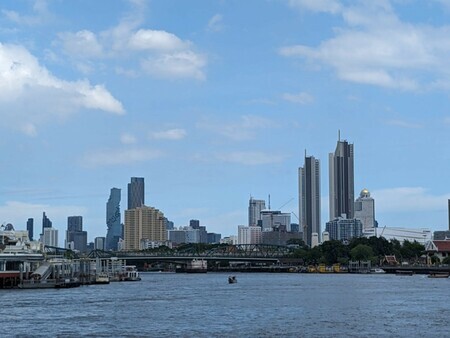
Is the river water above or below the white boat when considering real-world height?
below

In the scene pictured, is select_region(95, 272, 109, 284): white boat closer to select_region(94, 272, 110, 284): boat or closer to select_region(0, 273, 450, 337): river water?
select_region(94, 272, 110, 284): boat

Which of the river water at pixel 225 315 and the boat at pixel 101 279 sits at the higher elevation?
the boat at pixel 101 279

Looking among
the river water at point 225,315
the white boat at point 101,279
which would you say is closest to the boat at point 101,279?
the white boat at point 101,279

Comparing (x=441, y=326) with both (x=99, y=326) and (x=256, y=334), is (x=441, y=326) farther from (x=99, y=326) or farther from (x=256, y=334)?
(x=99, y=326)

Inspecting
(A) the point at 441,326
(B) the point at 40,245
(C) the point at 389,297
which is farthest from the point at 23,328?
(B) the point at 40,245

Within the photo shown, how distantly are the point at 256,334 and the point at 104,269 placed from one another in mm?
127393

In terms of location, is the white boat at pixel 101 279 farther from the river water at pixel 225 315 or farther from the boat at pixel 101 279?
the river water at pixel 225 315

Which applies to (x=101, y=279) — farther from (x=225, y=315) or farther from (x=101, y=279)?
(x=225, y=315)

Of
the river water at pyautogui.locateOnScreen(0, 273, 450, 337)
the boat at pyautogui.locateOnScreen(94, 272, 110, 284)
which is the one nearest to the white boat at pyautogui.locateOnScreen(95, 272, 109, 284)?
the boat at pyautogui.locateOnScreen(94, 272, 110, 284)

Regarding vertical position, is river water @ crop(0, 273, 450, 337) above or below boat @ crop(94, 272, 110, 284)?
below

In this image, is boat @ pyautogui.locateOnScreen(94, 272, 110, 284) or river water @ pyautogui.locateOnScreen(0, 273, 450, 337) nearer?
river water @ pyautogui.locateOnScreen(0, 273, 450, 337)

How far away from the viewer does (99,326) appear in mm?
68125

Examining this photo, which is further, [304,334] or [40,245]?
[40,245]

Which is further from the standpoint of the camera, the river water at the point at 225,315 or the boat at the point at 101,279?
the boat at the point at 101,279
